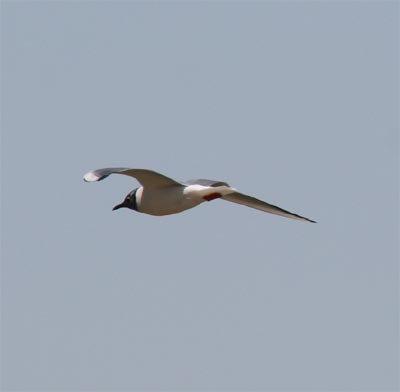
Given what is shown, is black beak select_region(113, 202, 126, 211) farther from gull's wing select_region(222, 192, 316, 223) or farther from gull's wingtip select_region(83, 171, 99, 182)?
gull's wingtip select_region(83, 171, 99, 182)

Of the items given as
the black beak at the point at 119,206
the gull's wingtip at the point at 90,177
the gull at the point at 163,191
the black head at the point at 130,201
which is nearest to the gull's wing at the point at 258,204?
the gull at the point at 163,191

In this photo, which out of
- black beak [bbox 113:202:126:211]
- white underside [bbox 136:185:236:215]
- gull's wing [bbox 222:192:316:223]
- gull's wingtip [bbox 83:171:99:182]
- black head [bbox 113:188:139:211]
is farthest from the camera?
black beak [bbox 113:202:126:211]

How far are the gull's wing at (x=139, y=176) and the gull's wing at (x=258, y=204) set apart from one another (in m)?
1.65

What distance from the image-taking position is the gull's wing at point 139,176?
24.0m

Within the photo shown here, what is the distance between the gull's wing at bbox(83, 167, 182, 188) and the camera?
24.0 m

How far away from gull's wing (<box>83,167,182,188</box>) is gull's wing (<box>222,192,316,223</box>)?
165 centimetres

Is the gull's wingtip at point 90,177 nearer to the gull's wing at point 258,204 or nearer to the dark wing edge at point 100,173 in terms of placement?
the dark wing edge at point 100,173

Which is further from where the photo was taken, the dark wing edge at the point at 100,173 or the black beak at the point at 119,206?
the black beak at the point at 119,206

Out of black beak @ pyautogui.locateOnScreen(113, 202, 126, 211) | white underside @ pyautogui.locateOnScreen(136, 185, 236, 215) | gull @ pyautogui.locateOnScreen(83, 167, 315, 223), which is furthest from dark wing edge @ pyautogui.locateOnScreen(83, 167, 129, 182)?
black beak @ pyautogui.locateOnScreen(113, 202, 126, 211)

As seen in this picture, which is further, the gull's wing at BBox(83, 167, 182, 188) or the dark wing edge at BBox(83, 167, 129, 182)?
the gull's wing at BBox(83, 167, 182, 188)

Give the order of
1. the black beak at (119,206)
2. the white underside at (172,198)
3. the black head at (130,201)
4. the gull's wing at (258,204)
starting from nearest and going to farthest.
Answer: the white underside at (172,198) → the black head at (130,201) → the gull's wing at (258,204) → the black beak at (119,206)

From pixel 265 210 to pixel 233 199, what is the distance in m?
0.50

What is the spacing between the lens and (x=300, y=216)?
27125 mm

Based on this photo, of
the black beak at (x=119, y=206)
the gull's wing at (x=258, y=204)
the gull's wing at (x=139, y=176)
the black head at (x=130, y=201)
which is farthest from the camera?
the black beak at (x=119, y=206)
